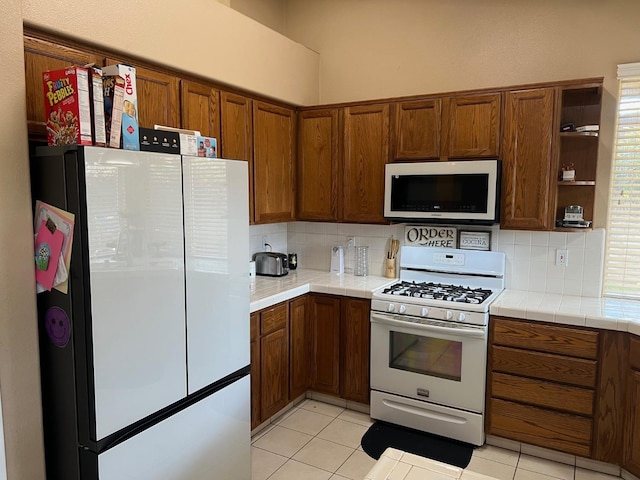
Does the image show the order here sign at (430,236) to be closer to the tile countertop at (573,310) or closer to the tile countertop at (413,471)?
the tile countertop at (573,310)

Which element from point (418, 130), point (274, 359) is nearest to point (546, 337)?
point (418, 130)

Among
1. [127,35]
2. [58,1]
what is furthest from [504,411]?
[58,1]

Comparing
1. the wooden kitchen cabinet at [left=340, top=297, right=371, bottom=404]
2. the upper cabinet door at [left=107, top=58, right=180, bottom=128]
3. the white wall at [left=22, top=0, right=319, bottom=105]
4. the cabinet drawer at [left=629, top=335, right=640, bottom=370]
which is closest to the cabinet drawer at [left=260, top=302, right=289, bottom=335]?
the wooden kitchen cabinet at [left=340, top=297, right=371, bottom=404]

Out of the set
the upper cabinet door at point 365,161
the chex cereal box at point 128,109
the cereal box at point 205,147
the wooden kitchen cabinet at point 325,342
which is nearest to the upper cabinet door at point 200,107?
the cereal box at point 205,147

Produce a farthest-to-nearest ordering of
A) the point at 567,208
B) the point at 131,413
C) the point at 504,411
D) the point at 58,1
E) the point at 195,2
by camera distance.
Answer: the point at 567,208, the point at 504,411, the point at 195,2, the point at 58,1, the point at 131,413

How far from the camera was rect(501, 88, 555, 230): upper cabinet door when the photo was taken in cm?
288

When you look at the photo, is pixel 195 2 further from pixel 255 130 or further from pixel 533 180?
pixel 533 180

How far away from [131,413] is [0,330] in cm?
56

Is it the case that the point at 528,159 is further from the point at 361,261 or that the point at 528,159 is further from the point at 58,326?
the point at 58,326

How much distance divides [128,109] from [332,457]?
2256mm

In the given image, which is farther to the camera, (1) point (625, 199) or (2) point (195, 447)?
(1) point (625, 199)

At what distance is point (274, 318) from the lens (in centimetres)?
307

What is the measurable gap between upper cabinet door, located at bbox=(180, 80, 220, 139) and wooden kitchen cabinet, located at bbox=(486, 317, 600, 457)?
211 centimetres

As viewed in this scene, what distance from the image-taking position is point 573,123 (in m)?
3.08
